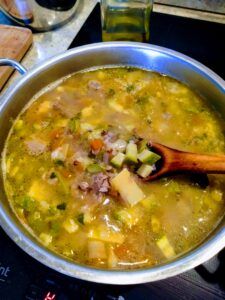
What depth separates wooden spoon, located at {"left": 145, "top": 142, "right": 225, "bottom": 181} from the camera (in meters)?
1.16

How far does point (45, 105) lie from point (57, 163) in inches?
11.5

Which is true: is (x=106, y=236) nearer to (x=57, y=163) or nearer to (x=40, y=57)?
(x=57, y=163)

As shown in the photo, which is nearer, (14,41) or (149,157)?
(149,157)

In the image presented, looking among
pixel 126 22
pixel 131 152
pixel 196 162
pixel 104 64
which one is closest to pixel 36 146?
pixel 131 152

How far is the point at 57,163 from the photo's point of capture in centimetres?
131

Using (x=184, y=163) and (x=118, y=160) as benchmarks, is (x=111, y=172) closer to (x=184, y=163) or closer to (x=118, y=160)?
(x=118, y=160)

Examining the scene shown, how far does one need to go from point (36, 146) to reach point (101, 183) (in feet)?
1.03

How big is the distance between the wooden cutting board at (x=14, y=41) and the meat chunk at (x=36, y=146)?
510 millimetres

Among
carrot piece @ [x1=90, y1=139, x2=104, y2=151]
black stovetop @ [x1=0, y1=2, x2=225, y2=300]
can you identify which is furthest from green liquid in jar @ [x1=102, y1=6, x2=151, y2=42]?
black stovetop @ [x1=0, y1=2, x2=225, y2=300]

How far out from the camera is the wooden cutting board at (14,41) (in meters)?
1.69

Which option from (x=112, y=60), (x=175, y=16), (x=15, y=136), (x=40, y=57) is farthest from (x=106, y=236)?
(x=175, y=16)

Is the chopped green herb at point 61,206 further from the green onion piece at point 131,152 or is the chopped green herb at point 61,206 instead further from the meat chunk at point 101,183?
the green onion piece at point 131,152

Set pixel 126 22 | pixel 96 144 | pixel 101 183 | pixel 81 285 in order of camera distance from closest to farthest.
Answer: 1. pixel 81 285
2. pixel 101 183
3. pixel 96 144
4. pixel 126 22

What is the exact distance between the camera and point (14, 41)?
5.68 feet
